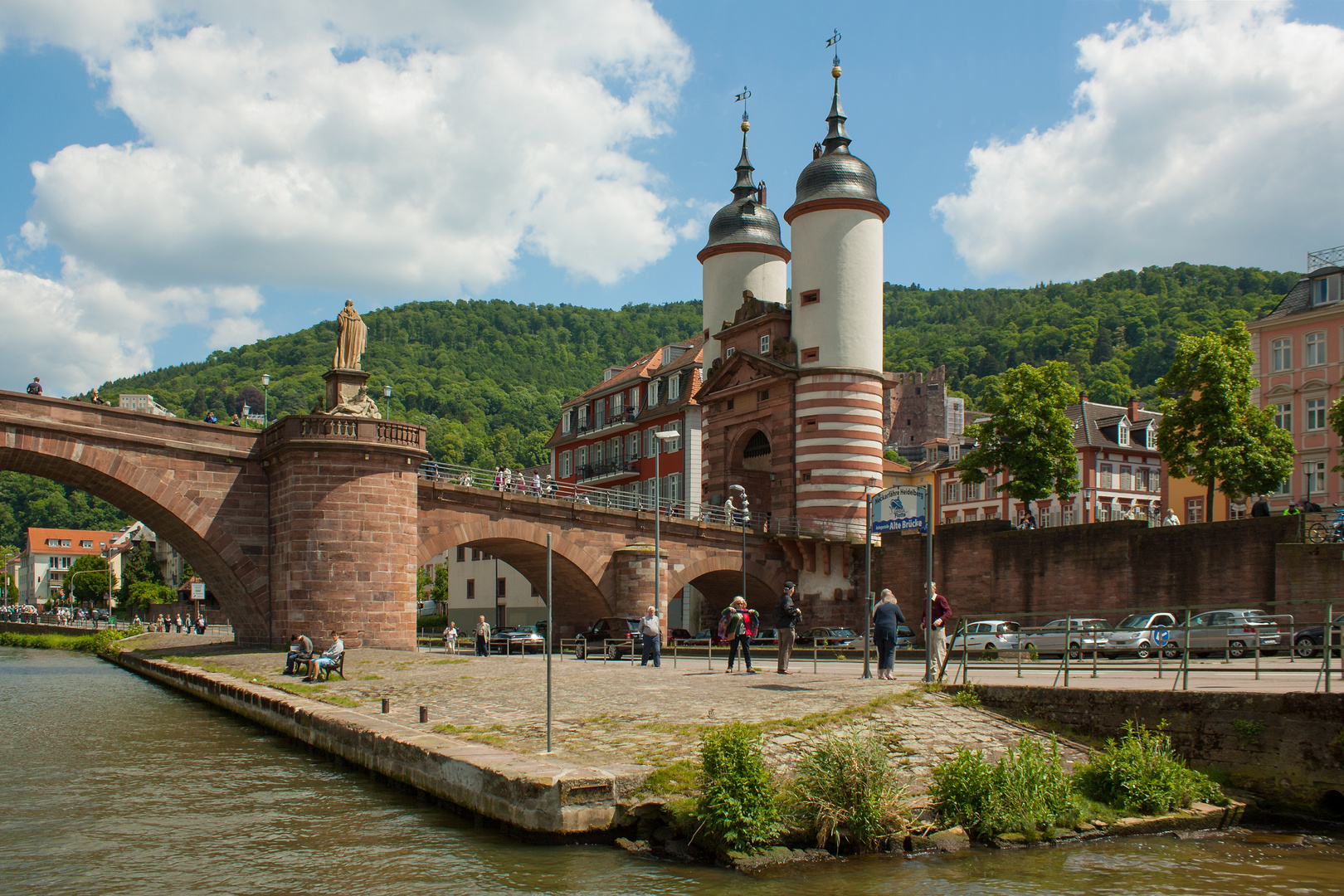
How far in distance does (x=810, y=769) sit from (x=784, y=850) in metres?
0.85

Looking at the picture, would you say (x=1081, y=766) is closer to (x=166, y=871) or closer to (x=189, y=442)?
(x=166, y=871)

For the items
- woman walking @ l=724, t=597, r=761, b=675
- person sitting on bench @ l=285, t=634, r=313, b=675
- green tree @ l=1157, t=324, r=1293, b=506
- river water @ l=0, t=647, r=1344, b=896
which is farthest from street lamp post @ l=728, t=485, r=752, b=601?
river water @ l=0, t=647, r=1344, b=896

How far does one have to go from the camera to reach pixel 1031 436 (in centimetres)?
4681

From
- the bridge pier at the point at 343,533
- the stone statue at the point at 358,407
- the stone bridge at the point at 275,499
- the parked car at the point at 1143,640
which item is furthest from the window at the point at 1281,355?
the stone statue at the point at 358,407

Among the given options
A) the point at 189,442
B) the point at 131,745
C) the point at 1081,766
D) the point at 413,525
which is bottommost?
the point at 131,745

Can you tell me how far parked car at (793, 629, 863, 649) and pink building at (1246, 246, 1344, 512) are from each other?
2189 cm

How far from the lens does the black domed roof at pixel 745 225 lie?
180ft

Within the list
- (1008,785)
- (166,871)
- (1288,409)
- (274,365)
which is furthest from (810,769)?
(274,365)

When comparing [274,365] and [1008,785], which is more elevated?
[274,365]

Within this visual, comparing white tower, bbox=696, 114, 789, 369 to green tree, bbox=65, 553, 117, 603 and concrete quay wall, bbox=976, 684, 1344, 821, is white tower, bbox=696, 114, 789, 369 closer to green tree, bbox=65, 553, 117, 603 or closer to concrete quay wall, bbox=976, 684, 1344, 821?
concrete quay wall, bbox=976, 684, 1344, 821

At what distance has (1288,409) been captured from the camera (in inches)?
1987

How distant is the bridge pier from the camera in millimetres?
31453

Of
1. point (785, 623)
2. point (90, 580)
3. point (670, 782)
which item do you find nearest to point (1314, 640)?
point (785, 623)

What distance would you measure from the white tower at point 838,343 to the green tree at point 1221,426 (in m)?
11.4
